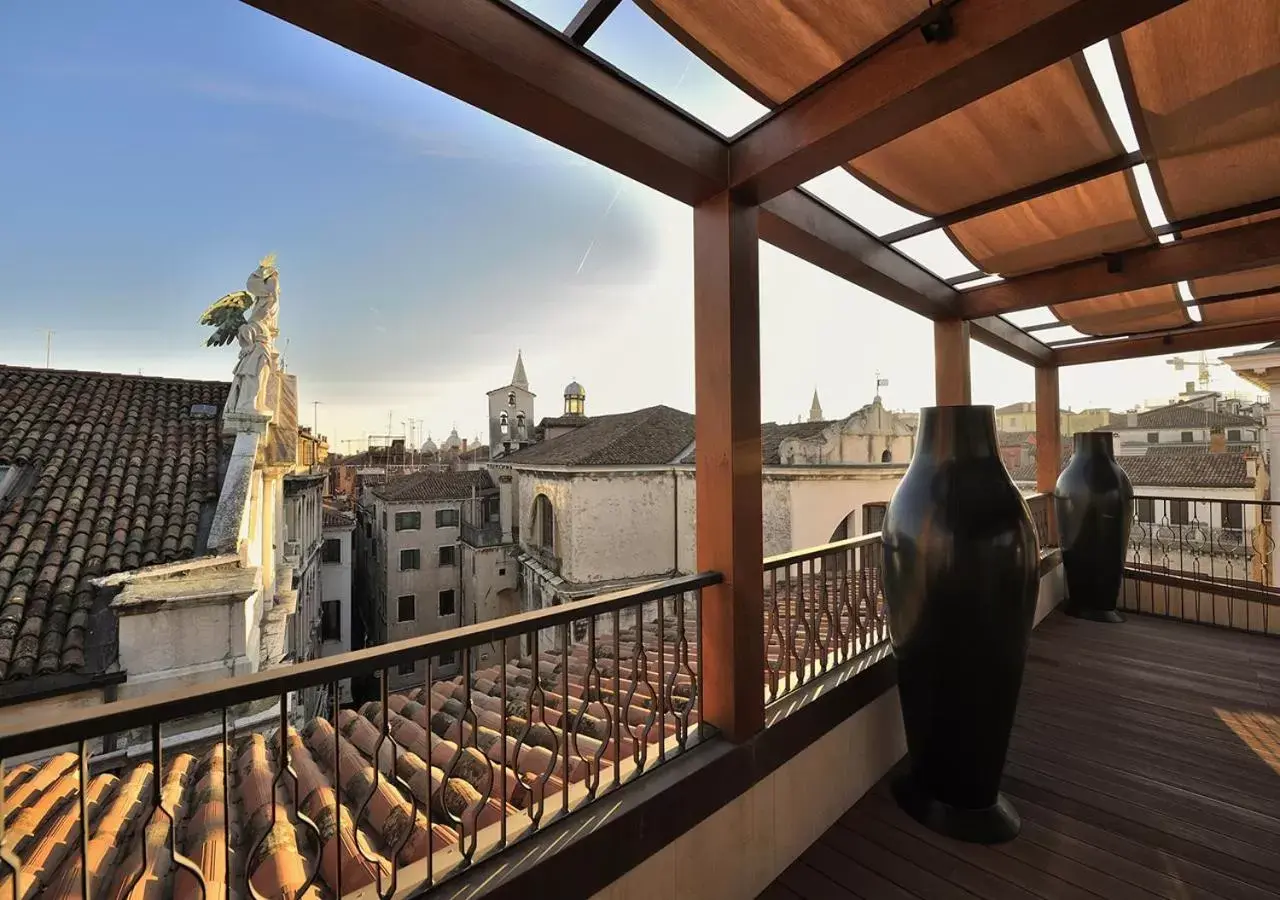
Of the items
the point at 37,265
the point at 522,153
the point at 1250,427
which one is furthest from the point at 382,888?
the point at 1250,427

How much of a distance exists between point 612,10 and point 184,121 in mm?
6432

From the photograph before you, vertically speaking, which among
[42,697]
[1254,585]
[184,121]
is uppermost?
[184,121]

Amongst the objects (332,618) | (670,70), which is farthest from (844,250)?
(332,618)

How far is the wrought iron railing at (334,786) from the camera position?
1003mm

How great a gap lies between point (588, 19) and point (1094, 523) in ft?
16.4

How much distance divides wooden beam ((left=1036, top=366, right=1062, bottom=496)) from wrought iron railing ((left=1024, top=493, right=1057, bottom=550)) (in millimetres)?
77

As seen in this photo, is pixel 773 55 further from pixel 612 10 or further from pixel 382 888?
→ pixel 382 888

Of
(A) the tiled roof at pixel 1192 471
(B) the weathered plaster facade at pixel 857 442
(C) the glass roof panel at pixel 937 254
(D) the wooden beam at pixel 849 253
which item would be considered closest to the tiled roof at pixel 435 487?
(B) the weathered plaster facade at pixel 857 442

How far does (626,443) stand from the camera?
1565 centimetres

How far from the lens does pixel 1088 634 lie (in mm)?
4117

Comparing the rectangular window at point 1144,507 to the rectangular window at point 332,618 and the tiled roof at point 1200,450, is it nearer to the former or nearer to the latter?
the tiled roof at point 1200,450

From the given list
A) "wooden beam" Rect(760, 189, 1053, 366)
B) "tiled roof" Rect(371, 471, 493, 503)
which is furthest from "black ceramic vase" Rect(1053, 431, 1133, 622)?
"tiled roof" Rect(371, 471, 493, 503)

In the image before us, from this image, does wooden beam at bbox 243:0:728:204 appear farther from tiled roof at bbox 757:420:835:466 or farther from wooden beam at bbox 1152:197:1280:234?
tiled roof at bbox 757:420:835:466

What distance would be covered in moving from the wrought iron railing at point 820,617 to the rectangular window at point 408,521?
63.2ft
